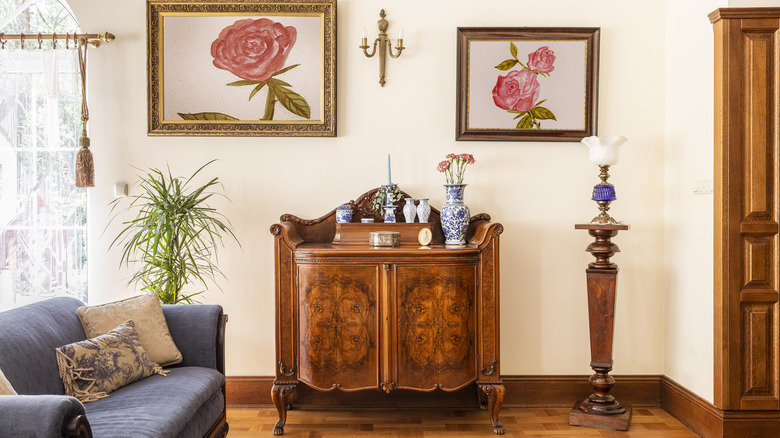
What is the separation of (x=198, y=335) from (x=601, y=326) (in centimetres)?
223

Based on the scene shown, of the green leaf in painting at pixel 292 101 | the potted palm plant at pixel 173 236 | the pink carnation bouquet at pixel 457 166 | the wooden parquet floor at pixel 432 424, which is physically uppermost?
the green leaf in painting at pixel 292 101

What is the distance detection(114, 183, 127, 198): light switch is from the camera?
364 cm

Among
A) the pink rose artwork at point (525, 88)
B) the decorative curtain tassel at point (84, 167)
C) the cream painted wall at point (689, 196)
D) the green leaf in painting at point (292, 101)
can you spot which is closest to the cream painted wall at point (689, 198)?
the cream painted wall at point (689, 196)

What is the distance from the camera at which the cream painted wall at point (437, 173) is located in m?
3.69

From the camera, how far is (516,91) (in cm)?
366

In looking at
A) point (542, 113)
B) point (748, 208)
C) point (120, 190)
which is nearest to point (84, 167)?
point (120, 190)

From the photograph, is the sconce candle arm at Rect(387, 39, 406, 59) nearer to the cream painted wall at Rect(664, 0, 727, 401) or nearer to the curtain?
the cream painted wall at Rect(664, 0, 727, 401)

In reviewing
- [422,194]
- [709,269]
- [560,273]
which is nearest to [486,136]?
[422,194]

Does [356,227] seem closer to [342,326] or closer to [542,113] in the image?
[342,326]

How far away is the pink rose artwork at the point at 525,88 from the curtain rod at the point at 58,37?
2.47 metres

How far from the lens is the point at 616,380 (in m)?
3.71

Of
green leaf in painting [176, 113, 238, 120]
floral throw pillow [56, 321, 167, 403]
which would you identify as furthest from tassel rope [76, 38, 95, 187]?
floral throw pillow [56, 321, 167, 403]

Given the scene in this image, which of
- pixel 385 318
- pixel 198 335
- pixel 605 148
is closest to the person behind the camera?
pixel 198 335

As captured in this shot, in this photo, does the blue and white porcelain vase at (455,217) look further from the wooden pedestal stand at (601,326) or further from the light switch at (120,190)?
the light switch at (120,190)
